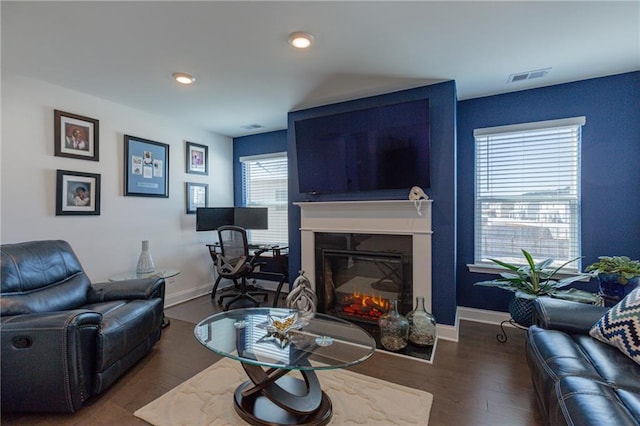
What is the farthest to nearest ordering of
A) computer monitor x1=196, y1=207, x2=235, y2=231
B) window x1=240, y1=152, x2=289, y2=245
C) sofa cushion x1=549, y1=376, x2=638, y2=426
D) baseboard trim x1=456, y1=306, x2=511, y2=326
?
window x1=240, y1=152, x2=289, y2=245 → computer monitor x1=196, y1=207, x2=235, y2=231 → baseboard trim x1=456, y1=306, x2=511, y2=326 → sofa cushion x1=549, y1=376, x2=638, y2=426

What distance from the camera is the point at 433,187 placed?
2.96m

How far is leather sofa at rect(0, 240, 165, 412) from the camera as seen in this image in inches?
68.3

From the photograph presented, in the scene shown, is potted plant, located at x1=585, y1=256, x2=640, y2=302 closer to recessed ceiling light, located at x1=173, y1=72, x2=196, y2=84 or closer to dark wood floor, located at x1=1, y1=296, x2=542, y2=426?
dark wood floor, located at x1=1, y1=296, x2=542, y2=426

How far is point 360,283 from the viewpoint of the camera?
11.0 feet

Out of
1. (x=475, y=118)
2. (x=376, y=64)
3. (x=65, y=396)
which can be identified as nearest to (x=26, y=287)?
(x=65, y=396)

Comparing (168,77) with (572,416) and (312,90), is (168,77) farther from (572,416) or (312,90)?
(572,416)

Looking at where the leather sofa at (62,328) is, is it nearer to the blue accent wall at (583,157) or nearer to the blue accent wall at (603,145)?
the blue accent wall at (583,157)

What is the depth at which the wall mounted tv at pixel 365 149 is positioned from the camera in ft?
9.62

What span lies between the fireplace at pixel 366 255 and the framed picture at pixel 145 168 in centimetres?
186

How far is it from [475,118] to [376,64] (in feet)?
4.82

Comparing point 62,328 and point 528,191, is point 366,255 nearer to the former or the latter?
point 528,191

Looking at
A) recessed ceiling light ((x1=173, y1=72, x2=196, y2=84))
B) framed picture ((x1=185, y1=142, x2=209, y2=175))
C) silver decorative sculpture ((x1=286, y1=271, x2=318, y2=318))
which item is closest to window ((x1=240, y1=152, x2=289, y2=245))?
framed picture ((x1=185, y1=142, x2=209, y2=175))

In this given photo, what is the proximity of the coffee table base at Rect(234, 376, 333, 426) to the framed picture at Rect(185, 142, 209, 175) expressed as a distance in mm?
3227

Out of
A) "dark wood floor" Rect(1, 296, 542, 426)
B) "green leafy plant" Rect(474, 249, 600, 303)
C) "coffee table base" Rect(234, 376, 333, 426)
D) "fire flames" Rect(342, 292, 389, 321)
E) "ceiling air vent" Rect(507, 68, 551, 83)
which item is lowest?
"dark wood floor" Rect(1, 296, 542, 426)
